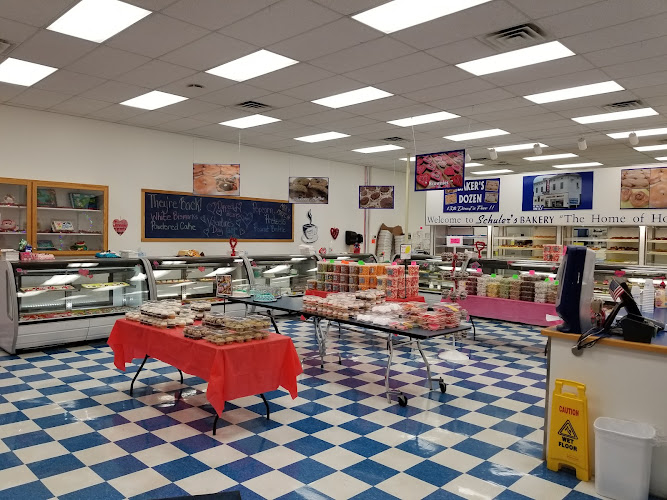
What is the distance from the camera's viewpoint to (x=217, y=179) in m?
9.13

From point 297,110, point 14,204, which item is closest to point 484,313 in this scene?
point 297,110

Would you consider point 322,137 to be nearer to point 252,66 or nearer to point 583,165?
point 252,66

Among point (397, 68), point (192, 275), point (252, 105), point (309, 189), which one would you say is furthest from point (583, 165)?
point (192, 275)

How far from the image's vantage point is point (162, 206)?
10102 mm

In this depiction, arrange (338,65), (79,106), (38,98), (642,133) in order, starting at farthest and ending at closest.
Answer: (642,133), (79,106), (38,98), (338,65)

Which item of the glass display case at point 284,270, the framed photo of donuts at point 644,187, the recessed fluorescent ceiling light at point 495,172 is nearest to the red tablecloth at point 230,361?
the glass display case at point 284,270

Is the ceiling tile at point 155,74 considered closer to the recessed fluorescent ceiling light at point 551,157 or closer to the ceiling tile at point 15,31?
the ceiling tile at point 15,31

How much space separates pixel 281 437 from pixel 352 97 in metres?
5.06

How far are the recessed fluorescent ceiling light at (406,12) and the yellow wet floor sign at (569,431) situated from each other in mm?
3224

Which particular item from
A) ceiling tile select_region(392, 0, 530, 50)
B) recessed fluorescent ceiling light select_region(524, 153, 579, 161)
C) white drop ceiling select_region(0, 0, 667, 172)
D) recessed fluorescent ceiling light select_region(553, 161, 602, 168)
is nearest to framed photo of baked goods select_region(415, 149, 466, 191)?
white drop ceiling select_region(0, 0, 667, 172)

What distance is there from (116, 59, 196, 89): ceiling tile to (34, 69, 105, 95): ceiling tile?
1.40 feet

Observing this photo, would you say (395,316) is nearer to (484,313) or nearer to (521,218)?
(484,313)

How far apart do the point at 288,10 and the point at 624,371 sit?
396 cm

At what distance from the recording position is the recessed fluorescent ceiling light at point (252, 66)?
5762 mm
